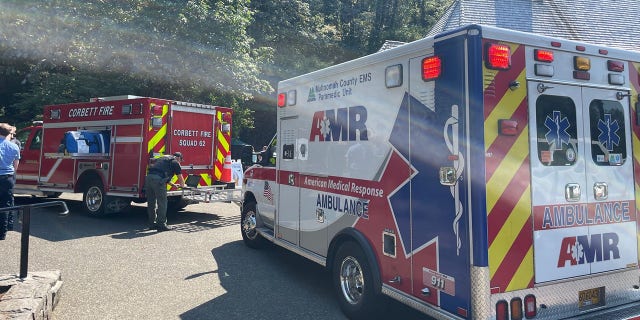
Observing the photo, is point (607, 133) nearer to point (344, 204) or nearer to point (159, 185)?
point (344, 204)

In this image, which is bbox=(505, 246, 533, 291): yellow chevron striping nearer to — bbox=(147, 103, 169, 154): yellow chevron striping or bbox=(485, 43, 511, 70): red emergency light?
bbox=(485, 43, 511, 70): red emergency light

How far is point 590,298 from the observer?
3650 mm

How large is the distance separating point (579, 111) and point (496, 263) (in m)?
1.51

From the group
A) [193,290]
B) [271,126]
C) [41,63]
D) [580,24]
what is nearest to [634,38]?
[580,24]

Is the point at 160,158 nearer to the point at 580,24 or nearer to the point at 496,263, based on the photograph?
the point at 496,263

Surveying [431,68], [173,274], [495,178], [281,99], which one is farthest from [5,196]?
[495,178]

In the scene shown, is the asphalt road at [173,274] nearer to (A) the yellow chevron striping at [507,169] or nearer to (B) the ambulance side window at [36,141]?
(A) the yellow chevron striping at [507,169]

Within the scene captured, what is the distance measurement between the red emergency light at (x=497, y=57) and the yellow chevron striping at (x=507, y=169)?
0.52 m

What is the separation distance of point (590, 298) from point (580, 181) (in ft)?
3.11

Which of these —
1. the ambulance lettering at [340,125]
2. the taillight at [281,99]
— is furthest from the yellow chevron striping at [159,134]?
the ambulance lettering at [340,125]

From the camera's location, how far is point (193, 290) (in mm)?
5492

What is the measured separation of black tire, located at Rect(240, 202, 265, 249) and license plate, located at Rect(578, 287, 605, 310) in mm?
4669

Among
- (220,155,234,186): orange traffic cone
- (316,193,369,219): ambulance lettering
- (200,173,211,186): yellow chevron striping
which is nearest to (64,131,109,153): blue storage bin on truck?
(200,173,211,186): yellow chevron striping

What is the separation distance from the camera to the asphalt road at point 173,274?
4.85 metres
